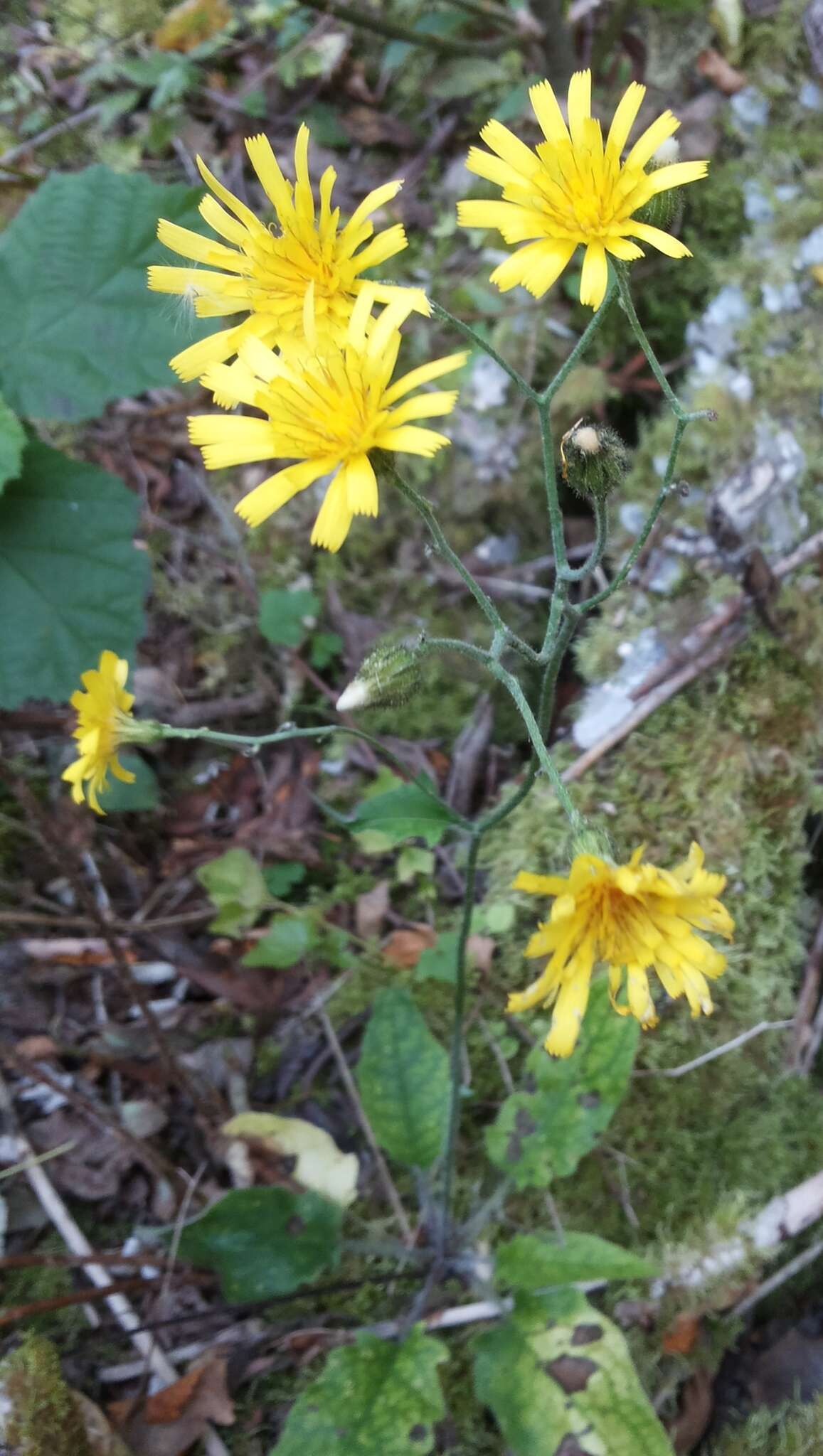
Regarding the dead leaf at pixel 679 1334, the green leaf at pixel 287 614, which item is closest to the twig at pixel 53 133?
the green leaf at pixel 287 614

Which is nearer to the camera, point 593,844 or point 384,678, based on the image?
point 593,844

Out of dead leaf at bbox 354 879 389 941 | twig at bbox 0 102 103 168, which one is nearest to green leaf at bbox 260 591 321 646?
dead leaf at bbox 354 879 389 941

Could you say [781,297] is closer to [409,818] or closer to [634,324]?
[634,324]

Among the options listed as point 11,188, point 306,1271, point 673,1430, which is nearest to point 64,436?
point 11,188

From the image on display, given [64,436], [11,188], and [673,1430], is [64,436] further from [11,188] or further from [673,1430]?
[673,1430]

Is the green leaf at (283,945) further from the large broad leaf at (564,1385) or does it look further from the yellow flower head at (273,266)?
the yellow flower head at (273,266)

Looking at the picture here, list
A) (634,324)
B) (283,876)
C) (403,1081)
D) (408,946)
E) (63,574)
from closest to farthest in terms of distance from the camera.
A: (634,324) < (403,1081) < (63,574) < (408,946) < (283,876)

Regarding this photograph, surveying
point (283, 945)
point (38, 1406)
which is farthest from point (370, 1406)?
point (283, 945)
